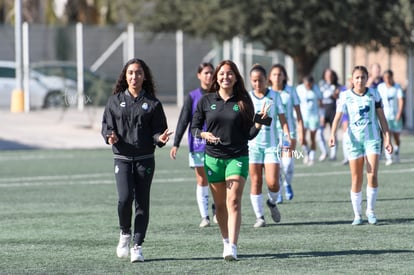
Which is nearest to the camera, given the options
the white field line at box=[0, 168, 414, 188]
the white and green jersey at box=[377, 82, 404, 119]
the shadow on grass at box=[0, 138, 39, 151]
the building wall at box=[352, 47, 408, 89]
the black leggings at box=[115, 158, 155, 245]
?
the black leggings at box=[115, 158, 155, 245]

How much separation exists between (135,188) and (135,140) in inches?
19.2

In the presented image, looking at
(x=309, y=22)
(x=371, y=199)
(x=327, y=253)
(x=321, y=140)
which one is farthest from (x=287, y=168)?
(x=309, y=22)

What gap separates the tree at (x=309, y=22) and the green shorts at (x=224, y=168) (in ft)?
73.4

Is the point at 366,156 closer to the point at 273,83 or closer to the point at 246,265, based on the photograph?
the point at 273,83

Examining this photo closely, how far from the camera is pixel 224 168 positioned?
11102 millimetres

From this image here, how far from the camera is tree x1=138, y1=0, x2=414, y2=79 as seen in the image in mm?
33375

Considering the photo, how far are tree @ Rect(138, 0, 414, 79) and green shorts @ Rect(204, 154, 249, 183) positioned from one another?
2236 cm

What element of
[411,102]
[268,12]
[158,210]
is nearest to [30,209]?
[158,210]

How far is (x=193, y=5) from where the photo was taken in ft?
116

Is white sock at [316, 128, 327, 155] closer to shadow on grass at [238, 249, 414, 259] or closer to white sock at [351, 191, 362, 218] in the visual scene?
white sock at [351, 191, 362, 218]

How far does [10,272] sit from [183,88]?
30586 millimetres

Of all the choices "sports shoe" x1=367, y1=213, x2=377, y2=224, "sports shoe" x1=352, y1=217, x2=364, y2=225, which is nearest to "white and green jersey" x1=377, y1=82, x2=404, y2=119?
"sports shoe" x1=367, y1=213, x2=377, y2=224

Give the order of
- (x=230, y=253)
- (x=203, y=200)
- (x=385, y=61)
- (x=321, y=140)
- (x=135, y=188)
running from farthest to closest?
(x=385, y=61) < (x=321, y=140) < (x=203, y=200) < (x=135, y=188) < (x=230, y=253)

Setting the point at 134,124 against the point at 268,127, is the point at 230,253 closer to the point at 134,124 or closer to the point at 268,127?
the point at 134,124
